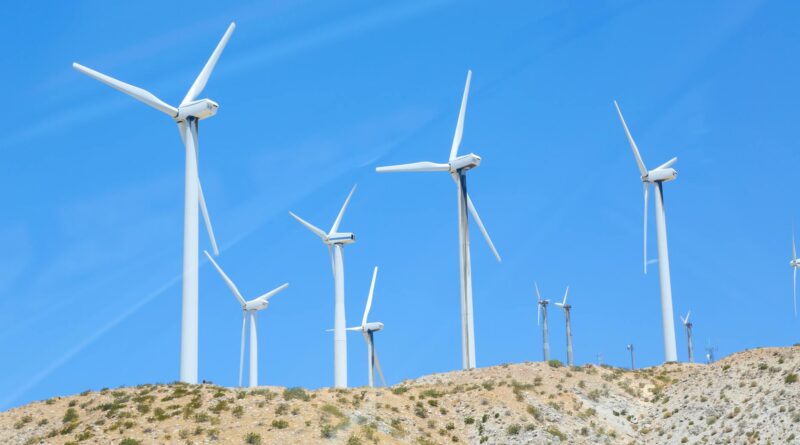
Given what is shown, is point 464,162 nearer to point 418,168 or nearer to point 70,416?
point 418,168

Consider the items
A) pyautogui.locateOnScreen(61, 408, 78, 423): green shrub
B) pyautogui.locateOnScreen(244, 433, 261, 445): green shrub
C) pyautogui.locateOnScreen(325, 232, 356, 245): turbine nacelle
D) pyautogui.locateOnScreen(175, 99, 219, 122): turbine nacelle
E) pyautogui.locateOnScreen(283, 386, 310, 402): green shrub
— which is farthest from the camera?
pyautogui.locateOnScreen(325, 232, 356, 245): turbine nacelle

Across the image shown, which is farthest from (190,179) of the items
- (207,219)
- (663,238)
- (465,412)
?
(663,238)

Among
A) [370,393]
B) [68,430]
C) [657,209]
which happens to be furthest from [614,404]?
[68,430]

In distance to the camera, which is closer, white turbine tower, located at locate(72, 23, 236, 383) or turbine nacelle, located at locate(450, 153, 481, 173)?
white turbine tower, located at locate(72, 23, 236, 383)

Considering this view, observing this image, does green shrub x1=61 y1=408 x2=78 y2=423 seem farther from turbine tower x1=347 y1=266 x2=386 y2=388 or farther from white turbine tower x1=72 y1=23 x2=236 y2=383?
turbine tower x1=347 y1=266 x2=386 y2=388

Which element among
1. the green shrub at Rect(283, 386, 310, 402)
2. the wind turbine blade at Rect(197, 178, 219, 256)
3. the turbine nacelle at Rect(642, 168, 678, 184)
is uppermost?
the turbine nacelle at Rect(642, 168, 678, 184)

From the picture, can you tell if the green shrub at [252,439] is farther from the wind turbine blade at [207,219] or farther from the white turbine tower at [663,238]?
the white turbine tower at [663,238]

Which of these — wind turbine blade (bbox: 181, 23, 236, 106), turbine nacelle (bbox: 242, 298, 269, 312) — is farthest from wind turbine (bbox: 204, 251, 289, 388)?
wind turbine blade (bbox: 181, 23, 236, 106)

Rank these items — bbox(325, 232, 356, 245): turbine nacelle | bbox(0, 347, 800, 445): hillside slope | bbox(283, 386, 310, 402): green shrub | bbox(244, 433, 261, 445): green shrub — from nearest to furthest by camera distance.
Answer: bbox(244, 433, 261, 445): green shrub
bbox(0, 347, 800, 445): hillside slope
bbox(283, 386, 310, 402): green shrub
bbox(325, 232, 356, 245): turbine nacelle

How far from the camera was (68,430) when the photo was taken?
70.3 metres

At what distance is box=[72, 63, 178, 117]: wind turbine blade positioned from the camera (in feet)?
288

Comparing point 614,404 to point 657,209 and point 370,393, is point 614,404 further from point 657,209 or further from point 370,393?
point 657,209

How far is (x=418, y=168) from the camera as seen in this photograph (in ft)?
360

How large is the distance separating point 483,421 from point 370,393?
9554mm
